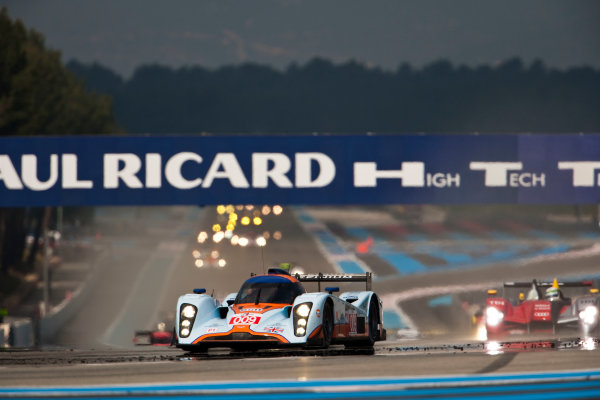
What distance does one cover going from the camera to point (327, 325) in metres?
15.4

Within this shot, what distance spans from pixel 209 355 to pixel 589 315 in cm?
944

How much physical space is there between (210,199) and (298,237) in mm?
62296

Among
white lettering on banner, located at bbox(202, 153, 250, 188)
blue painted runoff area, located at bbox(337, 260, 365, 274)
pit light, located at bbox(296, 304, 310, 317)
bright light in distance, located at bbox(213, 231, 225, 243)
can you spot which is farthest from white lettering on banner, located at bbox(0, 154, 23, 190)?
bright light in distance, located at bbox(213, 231, 225, 243)

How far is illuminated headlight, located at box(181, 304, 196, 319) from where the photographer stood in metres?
15.1

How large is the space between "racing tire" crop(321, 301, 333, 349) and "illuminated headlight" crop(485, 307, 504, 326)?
7071mm

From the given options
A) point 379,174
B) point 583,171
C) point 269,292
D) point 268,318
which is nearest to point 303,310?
point 268,318

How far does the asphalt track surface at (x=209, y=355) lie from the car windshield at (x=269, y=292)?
0.61 m

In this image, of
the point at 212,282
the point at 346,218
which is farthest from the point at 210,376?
the point at 346,218

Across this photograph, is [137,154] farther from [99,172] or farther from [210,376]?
[210,376]

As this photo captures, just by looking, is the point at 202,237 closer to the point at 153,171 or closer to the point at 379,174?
the point at 153,171

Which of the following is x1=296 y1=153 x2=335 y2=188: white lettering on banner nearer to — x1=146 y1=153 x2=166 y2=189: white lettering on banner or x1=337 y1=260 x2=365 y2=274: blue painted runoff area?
x1=146 y1=153 x2=166 y2=189: white lettering on banner

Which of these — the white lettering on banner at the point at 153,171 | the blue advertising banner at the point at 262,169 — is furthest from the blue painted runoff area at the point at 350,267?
the white lettering on banner at the point at 153,171

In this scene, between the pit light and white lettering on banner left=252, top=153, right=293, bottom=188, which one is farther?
white lettering on banner left=252, top=153, right=293, bottom=188

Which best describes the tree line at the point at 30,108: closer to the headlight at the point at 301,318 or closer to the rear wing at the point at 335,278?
the rear wing at the point at 335,278
